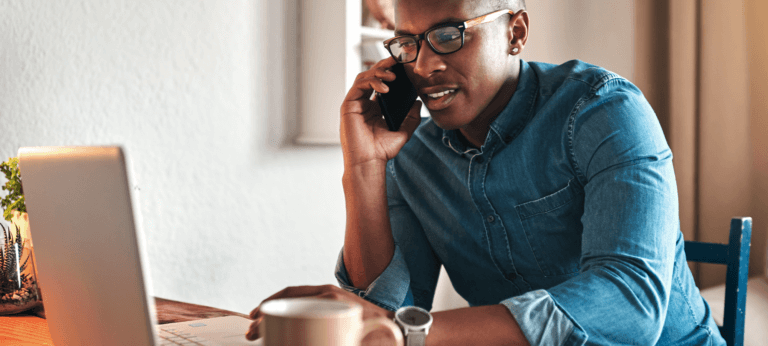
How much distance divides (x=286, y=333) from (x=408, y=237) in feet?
2.52

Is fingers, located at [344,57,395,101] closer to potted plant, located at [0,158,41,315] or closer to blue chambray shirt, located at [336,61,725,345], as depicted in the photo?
blue chambray shirt, located at [336,61,725,345]

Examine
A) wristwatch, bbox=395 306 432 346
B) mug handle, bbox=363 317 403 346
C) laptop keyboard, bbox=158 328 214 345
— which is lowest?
laptop keyboard, bbox=158 328 214 345

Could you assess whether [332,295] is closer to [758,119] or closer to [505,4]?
[505,4]

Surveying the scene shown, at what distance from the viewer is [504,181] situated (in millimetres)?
1053

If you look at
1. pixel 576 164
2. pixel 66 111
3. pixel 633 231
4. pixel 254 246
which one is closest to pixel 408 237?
pixel 576 164

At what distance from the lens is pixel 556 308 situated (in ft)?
2.34

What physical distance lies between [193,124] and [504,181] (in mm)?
896

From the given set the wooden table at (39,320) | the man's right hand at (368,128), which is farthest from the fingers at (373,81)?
the wooden table at (39,320)

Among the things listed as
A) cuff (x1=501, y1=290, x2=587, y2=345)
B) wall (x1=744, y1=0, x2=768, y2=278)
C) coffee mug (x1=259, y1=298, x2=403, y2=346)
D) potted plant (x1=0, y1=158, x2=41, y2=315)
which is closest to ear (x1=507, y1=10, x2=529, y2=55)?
cuff (x1=501, y1=290, x2=587, y2=345)

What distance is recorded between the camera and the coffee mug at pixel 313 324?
417mm

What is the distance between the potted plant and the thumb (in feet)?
2.30

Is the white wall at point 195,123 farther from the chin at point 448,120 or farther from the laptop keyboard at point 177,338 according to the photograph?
the chin at point 448,120

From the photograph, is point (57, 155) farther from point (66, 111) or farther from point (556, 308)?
point (66, 111)

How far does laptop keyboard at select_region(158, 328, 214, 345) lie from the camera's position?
0.77 m
